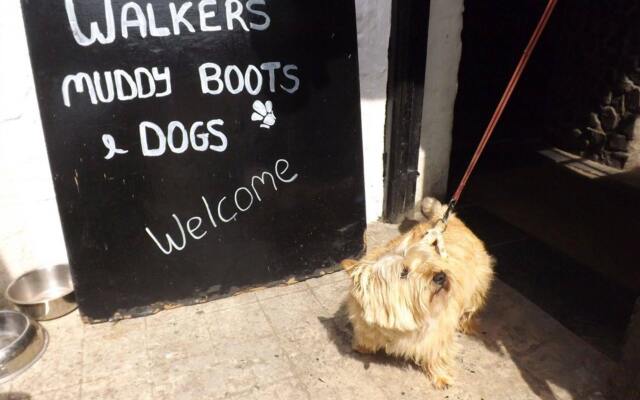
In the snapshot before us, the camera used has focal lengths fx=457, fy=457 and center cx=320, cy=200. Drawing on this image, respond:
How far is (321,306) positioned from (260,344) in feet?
2.03

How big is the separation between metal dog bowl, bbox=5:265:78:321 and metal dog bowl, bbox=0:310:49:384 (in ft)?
0.48

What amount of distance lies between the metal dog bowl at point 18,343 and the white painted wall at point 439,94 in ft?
12.1

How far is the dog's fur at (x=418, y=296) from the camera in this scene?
2496 mm

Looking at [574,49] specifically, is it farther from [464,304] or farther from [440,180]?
[464,304]

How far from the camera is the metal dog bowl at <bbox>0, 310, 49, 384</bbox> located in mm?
3012

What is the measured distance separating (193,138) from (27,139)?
1.23 m

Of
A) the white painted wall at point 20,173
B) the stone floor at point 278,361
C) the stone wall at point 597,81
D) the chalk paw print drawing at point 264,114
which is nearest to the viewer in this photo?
the stone floor at point 278,361

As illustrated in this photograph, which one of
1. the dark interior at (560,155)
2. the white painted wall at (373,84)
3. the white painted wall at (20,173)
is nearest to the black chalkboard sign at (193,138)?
the white painted wall at (20,173)

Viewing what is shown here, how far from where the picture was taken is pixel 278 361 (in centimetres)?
315

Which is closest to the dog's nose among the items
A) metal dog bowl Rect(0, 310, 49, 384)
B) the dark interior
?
the dark interior

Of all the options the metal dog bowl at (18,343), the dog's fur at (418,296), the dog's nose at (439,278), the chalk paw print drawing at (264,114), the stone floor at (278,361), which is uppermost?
the chalk paw print drawing at (264,114)

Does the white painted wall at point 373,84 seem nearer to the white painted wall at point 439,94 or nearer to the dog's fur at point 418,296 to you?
the white painted wall at point 439,94

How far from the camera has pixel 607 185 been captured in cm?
595

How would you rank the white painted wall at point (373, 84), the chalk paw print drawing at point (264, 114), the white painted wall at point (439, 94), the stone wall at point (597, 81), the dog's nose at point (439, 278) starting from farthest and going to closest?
1. the stone wall at point (597, 81)
2. the white painted wall at point (439, 94)
3. the white painted wall at point (373, 84)
4. the chalk paw print drawing at point (264, 114)
5. the dog's nose at point (439, 278)
